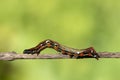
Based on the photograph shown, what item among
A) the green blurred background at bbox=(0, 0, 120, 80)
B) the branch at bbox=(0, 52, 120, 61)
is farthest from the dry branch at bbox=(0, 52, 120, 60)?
the green blurred background at bbox=(0, 0, 120, 80)

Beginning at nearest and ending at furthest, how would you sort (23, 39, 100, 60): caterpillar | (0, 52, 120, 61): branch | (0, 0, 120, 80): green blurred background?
1. (0, 52, 120, 61): branch
2. (23, 39, 100, 60): caterpillar
3. (0, 0, 120, 80): green blurred background

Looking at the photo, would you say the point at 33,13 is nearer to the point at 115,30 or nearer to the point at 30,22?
the point at 30,22

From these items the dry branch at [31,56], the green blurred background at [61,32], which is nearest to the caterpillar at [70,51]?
the dry branch at [31,56]

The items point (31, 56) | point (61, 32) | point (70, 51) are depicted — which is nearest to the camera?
point (31, 56)

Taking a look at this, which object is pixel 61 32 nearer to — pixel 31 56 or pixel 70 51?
pixel 70 51

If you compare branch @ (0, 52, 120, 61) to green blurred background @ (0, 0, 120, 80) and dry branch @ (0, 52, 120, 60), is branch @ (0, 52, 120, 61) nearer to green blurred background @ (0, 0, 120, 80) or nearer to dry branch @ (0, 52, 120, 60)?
dry branch @ (0, 52, 120, 60)

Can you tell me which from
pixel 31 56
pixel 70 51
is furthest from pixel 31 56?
pixel 70 51

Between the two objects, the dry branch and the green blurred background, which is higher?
the green blurred background

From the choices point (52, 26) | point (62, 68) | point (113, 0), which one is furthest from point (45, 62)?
point (113, 0)
